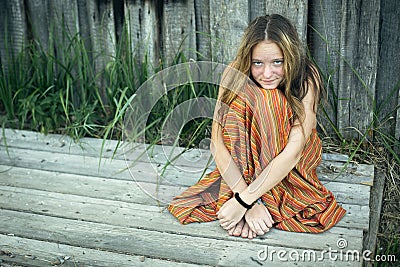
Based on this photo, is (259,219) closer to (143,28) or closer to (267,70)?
(267,70)

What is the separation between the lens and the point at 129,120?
3676 millimetres

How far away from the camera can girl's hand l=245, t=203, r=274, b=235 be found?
106 inches

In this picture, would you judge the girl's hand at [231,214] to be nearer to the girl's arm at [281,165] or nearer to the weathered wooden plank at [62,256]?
the girl's arm at [281,165]

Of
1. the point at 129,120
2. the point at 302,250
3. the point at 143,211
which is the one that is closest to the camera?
the point at 302,250

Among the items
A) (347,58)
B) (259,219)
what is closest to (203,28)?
(347,58)

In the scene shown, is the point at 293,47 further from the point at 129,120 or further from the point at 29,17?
the point at 29,17

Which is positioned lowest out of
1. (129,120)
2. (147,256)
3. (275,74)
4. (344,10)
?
(147,256)

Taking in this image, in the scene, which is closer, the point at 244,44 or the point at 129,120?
the point at 244,44

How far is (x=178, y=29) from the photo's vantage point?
12.4 feet

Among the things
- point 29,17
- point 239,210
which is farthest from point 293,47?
point 29,17

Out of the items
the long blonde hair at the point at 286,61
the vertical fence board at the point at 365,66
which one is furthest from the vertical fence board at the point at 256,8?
the long blonde hair at the point at 286,61

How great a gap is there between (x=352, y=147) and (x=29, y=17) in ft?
7.47

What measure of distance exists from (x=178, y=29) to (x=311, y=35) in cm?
82

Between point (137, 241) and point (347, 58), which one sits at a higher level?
point (347, 58)
